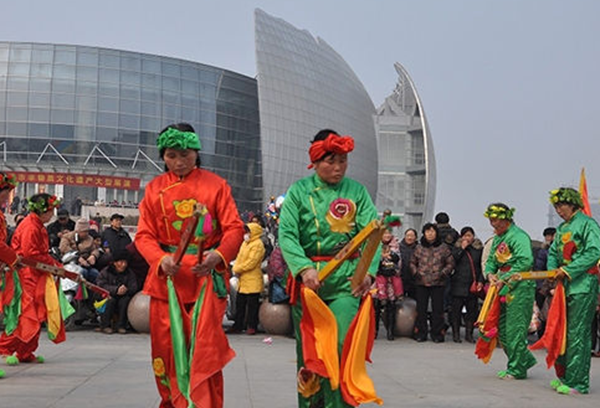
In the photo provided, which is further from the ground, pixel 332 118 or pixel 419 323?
pixel 332 118

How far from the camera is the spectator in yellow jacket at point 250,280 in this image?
12875mm

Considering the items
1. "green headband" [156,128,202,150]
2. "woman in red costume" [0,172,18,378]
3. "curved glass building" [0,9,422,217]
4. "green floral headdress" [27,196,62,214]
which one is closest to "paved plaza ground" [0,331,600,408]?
"woman in red costume" [0,172,18,378]

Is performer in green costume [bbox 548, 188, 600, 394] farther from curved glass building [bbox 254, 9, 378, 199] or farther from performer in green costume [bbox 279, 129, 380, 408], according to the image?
curved glass building [bbox 254, 9, 378, 199]

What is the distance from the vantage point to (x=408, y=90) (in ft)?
211

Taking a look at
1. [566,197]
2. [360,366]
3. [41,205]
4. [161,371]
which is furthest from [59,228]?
[360,366]

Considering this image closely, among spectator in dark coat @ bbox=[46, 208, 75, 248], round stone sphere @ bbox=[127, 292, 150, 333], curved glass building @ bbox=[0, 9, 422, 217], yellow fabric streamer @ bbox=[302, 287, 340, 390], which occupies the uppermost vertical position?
curved glass building @ bbox=[0, 9, 422, 217]

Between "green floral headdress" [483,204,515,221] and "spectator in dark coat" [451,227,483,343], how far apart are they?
4370 mm

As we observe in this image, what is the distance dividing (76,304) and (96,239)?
150 centimetres

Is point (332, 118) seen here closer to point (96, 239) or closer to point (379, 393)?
point (96, 239)

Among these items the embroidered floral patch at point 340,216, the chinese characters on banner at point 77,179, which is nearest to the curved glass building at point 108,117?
the chinese characters on banner at point 77,179

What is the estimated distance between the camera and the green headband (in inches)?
197

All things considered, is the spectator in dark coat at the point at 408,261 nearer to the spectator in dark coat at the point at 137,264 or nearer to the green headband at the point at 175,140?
the spectator in dark coat at the point at 137,264

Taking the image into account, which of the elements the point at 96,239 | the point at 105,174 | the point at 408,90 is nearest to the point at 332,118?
the point at 408,90

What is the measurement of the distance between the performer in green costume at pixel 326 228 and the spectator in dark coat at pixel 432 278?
7724 mm
